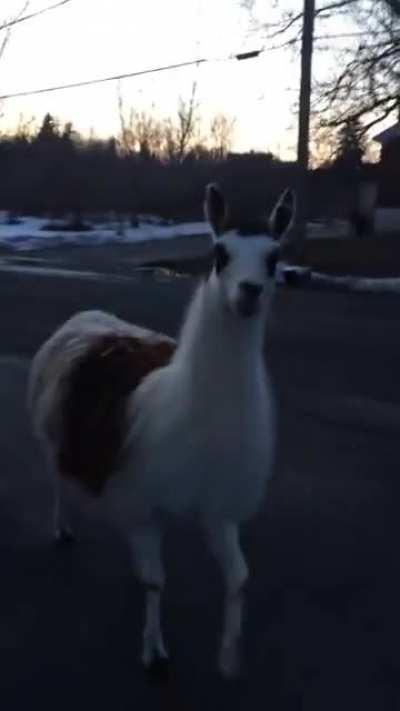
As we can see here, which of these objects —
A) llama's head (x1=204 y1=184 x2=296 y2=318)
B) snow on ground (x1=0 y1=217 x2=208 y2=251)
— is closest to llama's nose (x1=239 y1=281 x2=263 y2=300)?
A: llama's head (x1=204 y1=184 x2=296 y2=318)

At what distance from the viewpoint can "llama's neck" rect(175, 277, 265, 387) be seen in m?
4.96

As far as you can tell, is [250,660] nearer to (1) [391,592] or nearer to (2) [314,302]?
(1) [391,592]

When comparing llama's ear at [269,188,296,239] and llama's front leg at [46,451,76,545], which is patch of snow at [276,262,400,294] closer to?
llama's front leg at [46,451,76,545]

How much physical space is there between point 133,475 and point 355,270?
2395cm

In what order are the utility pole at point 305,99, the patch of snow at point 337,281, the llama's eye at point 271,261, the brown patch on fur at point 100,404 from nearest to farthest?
1. the llama's eye at point 271,261
2. the brown patch on fur at point 100,404
3. the patch of snow at point 337,281
4. the utility pole at point 305,99

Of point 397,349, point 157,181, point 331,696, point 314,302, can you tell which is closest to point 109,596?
point 331,696

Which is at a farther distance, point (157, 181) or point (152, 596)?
point (157, 181)

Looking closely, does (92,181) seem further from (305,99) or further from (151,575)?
(151,575)

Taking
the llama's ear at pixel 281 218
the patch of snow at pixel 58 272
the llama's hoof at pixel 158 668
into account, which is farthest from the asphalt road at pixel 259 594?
the patch of snow at pixel 58 272

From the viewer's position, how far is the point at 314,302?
2225 cm

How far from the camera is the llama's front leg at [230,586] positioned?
5164 mm

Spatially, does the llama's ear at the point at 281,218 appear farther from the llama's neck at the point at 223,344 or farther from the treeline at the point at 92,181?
the treeline at the point at 92,181

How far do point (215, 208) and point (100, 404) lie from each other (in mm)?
1014

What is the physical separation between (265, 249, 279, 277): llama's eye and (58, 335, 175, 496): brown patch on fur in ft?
2.98
